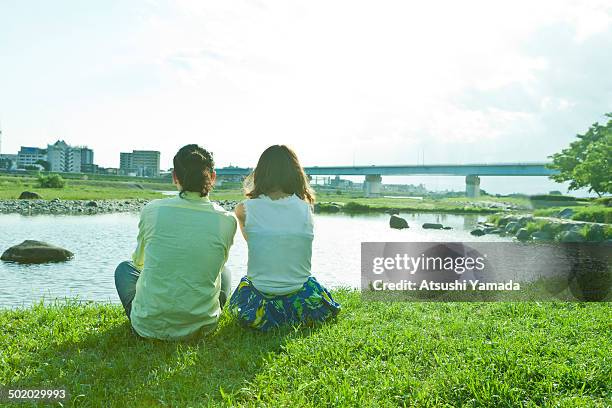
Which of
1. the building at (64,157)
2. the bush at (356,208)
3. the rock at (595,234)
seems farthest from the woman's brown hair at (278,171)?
the building at (64,157)

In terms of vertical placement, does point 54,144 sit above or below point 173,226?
above

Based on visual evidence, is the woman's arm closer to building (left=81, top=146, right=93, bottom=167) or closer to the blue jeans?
the blue jeans

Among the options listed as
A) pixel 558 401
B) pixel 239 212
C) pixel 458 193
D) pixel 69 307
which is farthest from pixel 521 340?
pixel 458 193

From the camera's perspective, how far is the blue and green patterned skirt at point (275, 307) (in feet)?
16.0

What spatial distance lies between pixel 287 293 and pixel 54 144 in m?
156

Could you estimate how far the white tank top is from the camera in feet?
15.8

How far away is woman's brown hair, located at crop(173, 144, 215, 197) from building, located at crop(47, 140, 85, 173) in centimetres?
15092

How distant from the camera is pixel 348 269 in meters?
14.1

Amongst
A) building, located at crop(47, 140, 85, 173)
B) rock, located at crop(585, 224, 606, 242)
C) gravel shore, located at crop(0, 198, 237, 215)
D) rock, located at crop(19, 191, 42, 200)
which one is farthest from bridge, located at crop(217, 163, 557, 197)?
building, located at crop(47, 140, 85, 173)

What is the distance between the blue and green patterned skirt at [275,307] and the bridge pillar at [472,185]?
65460 mm

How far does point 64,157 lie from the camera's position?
146m

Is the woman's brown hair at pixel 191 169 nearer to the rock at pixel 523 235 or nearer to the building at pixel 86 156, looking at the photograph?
the rock at pixel 523 235

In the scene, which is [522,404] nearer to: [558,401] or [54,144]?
[558,401]

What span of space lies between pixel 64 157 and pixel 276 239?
156 metres
